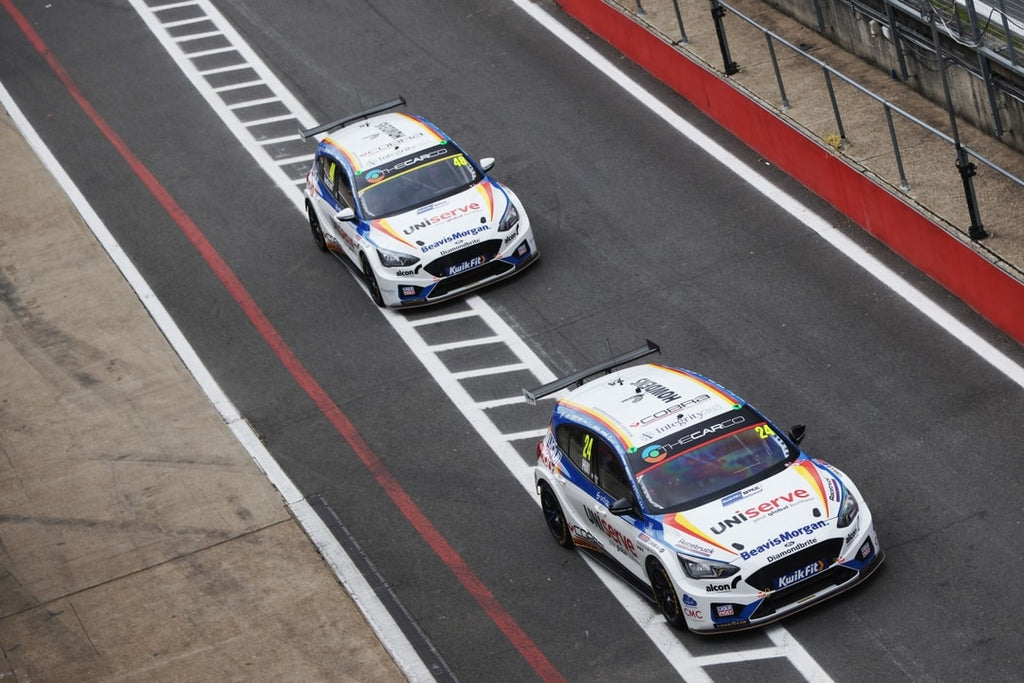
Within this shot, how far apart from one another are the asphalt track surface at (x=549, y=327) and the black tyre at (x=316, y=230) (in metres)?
0.28

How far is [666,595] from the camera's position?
559 inches

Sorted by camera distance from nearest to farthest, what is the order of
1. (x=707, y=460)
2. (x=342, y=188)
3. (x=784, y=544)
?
(x=784, y=544), (x=707, y=460), (x=342, y=188)

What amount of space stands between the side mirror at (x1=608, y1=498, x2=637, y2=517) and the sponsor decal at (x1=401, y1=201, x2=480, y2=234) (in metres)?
7.17

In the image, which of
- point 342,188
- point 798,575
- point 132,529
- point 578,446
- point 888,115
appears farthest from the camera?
point 342,188

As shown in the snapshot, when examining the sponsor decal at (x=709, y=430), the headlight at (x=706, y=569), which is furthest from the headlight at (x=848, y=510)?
the sponsor decal at (x=709, y=430)

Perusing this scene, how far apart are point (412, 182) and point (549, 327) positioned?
293cm

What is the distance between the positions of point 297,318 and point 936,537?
368 inches

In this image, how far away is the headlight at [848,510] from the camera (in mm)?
13789

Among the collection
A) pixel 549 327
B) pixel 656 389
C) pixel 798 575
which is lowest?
pixel 549 327

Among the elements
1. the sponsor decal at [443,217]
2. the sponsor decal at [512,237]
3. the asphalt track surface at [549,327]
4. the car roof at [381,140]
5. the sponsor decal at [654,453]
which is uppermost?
the car roof at [381,140]

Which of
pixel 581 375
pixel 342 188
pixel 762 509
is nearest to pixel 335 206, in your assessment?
pixel 342 188

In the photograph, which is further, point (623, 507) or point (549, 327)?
point (549, 327)

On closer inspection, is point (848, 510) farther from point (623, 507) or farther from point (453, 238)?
point (453, 238)

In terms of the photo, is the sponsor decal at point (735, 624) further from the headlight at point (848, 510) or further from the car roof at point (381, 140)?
the car roof at point (381, 140)
